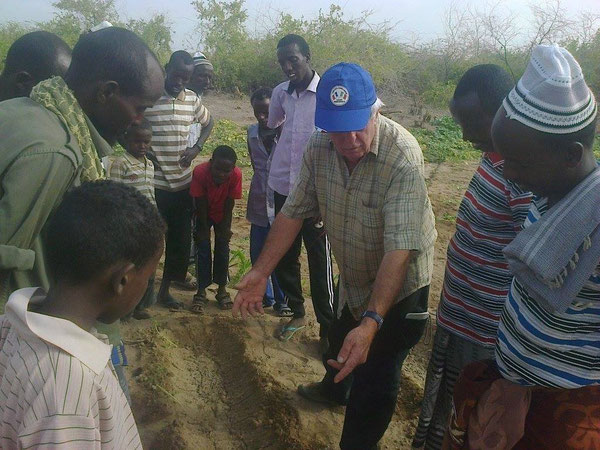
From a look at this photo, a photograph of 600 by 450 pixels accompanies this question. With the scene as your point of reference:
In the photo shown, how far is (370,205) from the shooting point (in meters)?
2.44

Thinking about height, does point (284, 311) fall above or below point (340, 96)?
below

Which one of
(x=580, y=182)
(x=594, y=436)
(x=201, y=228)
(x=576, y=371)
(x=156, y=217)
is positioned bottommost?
(x=201, y=228)

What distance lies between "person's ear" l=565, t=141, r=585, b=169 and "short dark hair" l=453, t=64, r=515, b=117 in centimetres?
79

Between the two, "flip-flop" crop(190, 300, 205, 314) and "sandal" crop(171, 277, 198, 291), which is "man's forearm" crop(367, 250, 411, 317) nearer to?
"flip-flop" crop(190, 300, 205, 314)

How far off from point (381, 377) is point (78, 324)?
1.55m

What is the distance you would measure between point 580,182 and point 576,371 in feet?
1.69

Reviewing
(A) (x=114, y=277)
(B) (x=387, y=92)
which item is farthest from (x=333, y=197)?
(B) (x=387, y=92)

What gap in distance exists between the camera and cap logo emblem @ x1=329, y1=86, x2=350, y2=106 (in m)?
2.27

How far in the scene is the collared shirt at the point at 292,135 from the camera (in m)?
4.05

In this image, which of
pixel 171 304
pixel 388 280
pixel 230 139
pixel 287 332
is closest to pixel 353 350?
pixel 388 280

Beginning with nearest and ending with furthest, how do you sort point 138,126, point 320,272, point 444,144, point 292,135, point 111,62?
point 111,62 < point 138,126 < point 320,272 < point 292,135 < point 444,144

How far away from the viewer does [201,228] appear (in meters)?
4.43

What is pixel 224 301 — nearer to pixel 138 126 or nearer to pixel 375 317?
pixel 138 126

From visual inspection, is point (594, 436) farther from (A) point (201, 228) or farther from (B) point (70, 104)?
(A) point (201, 228)
